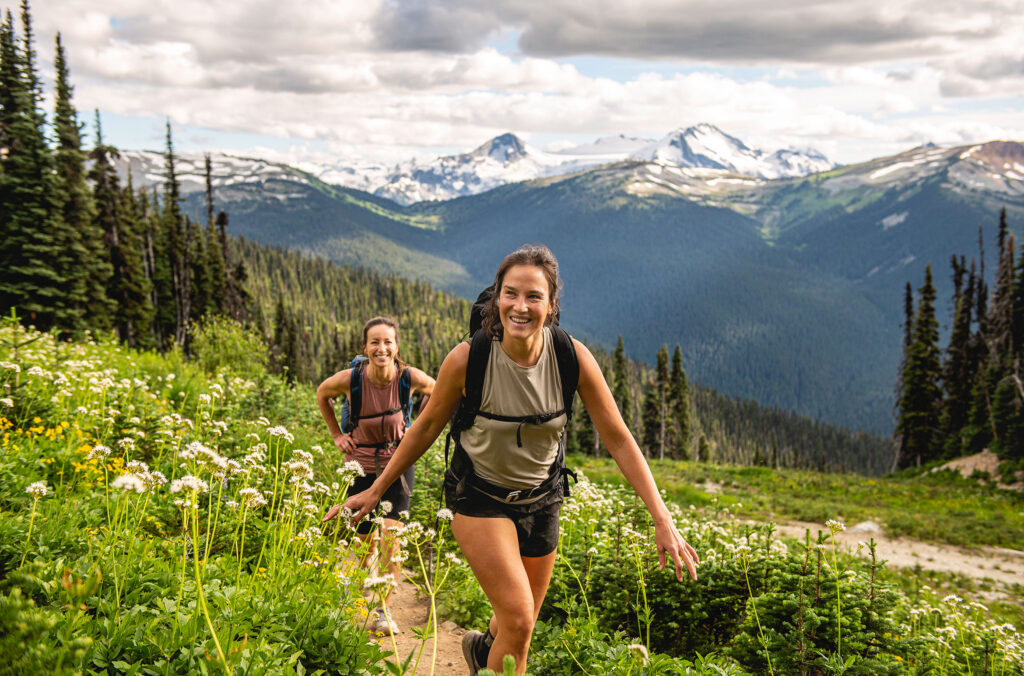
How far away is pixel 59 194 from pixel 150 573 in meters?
33.9

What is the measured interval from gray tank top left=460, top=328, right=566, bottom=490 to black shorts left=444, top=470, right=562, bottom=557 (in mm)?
148

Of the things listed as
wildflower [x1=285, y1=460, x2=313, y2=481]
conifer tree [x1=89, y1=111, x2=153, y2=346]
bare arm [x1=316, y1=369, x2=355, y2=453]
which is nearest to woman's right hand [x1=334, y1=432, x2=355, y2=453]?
bare arm [x1=316, y1=369, x2=355, y2=453]

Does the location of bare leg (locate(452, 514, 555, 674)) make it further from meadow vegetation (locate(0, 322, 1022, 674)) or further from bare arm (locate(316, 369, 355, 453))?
bare arm (locate(316, 369, 355, 453))

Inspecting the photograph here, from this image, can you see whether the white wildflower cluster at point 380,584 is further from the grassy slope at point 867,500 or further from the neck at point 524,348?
the grassy slope at point 867,500

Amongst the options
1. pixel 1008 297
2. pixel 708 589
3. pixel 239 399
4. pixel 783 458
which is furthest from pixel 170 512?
pixel 783 458

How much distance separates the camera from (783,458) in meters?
142

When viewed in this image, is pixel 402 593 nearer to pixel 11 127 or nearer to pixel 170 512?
pixel 170 512

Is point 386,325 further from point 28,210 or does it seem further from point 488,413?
point 28,210

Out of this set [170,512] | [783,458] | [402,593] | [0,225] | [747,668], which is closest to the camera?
[747,668]

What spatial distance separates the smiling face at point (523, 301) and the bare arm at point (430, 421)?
0.35 metres

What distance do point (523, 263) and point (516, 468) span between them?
1.27 metres

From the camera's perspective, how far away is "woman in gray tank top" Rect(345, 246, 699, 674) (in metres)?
3.72

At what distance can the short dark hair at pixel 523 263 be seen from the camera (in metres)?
3.90

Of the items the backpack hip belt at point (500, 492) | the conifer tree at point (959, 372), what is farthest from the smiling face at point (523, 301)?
the conifer tree at point (959, 372)
